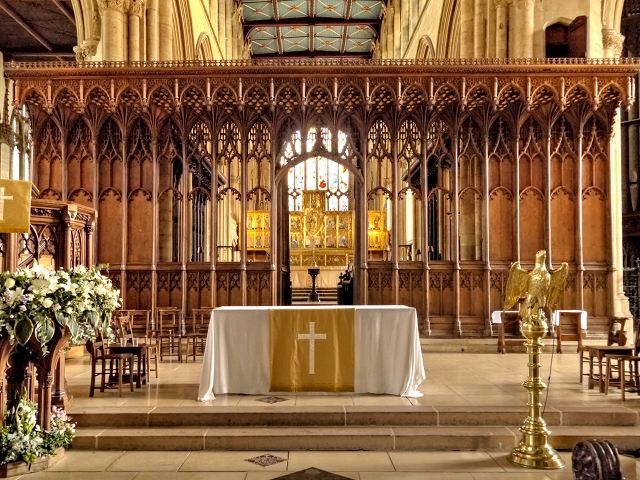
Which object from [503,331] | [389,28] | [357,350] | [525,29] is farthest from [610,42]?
[389,28]

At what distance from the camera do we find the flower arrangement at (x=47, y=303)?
4.20 meters

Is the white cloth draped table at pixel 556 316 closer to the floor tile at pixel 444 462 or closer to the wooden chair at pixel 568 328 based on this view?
the wooden chair at pixel 568 328

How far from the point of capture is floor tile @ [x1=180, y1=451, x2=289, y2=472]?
14.5 feet

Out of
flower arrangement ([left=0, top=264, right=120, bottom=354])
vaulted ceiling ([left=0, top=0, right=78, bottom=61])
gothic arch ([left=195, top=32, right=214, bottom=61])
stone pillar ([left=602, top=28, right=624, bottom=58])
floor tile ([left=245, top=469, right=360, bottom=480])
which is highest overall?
vaulted ceiling ([left=0, top=0, right=78, bottom=61])

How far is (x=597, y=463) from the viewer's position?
174 cm

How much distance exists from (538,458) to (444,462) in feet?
2.23

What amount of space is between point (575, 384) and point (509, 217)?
445cm

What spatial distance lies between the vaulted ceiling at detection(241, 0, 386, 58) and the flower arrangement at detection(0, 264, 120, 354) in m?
19.4

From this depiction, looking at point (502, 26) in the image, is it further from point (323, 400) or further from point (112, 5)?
point (323, 400)

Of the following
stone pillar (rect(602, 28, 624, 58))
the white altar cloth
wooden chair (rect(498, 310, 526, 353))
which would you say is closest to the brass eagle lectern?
the white altar cloth

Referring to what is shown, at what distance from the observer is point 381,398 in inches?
232

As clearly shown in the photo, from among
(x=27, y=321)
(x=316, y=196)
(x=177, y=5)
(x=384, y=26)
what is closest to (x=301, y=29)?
(x=384, y=26)

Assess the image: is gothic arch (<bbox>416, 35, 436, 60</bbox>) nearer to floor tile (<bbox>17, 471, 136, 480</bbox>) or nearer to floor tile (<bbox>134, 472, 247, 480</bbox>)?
floor tile (<bbox>134, 472, 247, 480</bbox>)

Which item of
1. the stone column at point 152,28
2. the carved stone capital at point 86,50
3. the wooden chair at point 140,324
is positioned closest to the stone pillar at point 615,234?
the wooden chair at point 140,324
